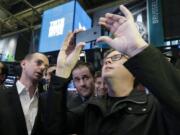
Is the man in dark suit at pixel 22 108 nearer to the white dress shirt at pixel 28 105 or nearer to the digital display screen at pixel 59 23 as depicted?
the white dress shirt at pixel 28 105

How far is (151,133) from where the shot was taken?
1.07 metres

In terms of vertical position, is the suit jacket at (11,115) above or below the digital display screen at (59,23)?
below

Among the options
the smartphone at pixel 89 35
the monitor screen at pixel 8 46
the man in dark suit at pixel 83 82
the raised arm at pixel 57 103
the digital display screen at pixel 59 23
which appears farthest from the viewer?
the monitor screen at pixel 8 46

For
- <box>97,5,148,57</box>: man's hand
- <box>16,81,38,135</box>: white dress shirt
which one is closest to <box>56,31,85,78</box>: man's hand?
<box>97,5,148,57</box>: man's hand

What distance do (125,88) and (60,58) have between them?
1.20ft

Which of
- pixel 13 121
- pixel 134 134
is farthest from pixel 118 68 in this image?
pixel 13 121

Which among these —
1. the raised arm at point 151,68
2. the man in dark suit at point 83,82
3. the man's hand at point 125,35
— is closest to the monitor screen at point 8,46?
the man in dark suit at point 83,82

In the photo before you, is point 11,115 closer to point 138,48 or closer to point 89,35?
point 89,35

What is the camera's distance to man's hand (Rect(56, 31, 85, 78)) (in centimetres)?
133

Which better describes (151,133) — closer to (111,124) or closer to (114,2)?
(111,124)

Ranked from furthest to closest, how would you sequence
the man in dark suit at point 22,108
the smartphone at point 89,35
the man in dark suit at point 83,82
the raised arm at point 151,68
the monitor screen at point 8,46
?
the monitor screen at point 8,46 < the man in dark suit at point 83,82 < the man in dark suit at point 22,108 < the smartphone at point 89,35 < the raised arm at point 151,68

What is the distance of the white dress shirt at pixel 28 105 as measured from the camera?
1724 mm

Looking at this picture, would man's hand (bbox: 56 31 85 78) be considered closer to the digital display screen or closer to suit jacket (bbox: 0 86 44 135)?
suit jacket (bbox: 0 86 44 135)

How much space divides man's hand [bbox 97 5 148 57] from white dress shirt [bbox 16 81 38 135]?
3.25 ft
